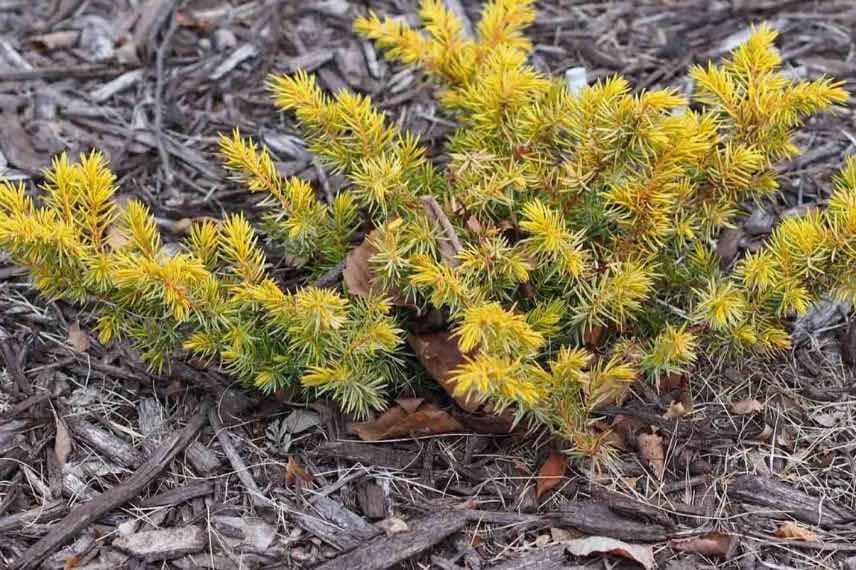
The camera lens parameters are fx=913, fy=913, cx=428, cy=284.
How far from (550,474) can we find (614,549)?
0.85 feet

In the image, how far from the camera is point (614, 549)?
227cm

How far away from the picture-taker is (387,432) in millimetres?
2533

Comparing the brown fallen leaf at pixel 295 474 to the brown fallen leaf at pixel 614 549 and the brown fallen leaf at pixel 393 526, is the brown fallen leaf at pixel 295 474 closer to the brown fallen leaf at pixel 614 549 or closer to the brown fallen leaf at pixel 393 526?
the brown fallen leaf at pixel 393 526

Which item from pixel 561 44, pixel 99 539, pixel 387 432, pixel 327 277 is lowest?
pixel 99 539

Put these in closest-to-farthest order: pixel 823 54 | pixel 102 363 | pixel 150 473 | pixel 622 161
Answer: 1. pixel 622 161
2. pixel 150 473
3. pixel 102 363
4. pixel 823 54

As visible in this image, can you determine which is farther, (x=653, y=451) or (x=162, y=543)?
(x=653, y=451)

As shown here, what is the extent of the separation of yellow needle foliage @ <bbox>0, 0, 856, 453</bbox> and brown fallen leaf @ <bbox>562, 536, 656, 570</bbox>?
249 mm

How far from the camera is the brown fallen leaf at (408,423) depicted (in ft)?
8.18

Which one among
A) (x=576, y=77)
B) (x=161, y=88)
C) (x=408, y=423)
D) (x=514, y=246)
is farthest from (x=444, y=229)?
(x=161, y=88)

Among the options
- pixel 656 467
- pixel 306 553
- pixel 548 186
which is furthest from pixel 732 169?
pixel 306 553

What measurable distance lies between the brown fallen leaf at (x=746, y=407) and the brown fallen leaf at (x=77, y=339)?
192cm

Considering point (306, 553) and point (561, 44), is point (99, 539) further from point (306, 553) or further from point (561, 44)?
point (561, 44)

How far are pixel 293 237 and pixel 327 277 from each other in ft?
0.48

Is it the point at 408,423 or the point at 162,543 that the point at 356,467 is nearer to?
the point at 408,423
